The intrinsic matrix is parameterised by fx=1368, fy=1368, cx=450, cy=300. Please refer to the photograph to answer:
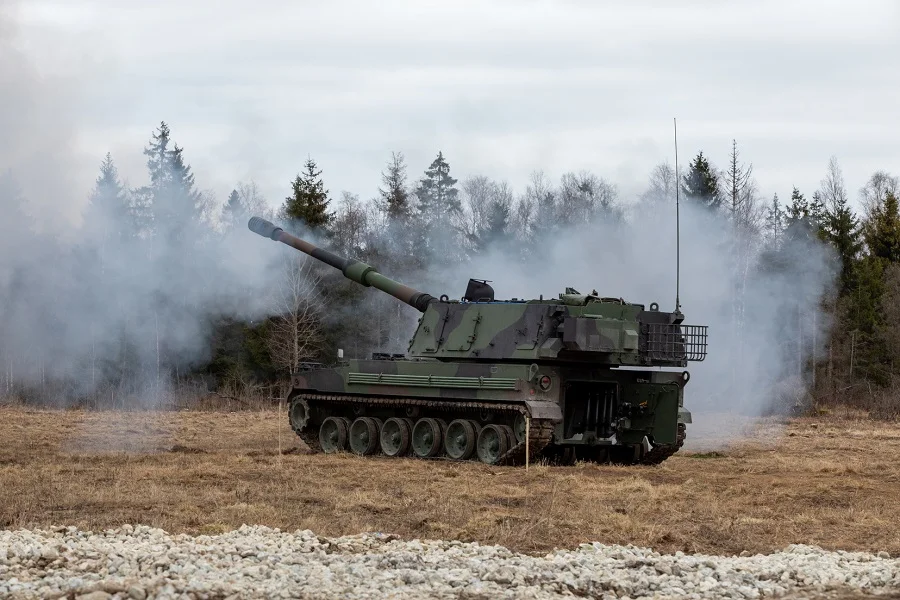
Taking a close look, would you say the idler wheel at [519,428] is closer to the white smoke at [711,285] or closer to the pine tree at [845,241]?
the white smoke at [711,285]

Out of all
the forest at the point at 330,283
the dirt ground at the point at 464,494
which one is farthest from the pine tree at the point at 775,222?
the dirt ground at the point at 464,494

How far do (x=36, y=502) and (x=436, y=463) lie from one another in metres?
8.30

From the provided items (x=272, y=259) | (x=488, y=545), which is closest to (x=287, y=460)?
(x=488, y=545)

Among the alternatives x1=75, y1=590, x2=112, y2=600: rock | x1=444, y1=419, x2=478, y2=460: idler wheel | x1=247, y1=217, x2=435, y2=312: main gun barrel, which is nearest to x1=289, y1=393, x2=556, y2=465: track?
x1=444, y1=419, x2=478, y2=460: idler wheel

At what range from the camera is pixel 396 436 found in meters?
23.3

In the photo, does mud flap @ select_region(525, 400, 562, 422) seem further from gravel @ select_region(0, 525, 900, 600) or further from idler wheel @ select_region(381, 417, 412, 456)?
gravel @ select_region(0, 525, 900, 600)

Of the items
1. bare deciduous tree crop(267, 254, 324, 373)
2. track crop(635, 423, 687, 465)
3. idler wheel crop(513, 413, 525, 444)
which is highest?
bare deciduous tree crop(267, 254, 324, 373)

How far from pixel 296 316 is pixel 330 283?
2515mm

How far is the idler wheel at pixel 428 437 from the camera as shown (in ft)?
73.5

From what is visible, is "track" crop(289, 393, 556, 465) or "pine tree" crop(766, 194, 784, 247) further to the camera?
"pine tree" crop(766, 194, 784, 247)

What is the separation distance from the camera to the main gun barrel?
24.5m

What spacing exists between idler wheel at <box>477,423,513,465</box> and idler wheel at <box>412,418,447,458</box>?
81cm

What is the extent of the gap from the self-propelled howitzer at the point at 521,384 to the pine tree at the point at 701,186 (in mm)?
22522

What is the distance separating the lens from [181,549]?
1046cm
